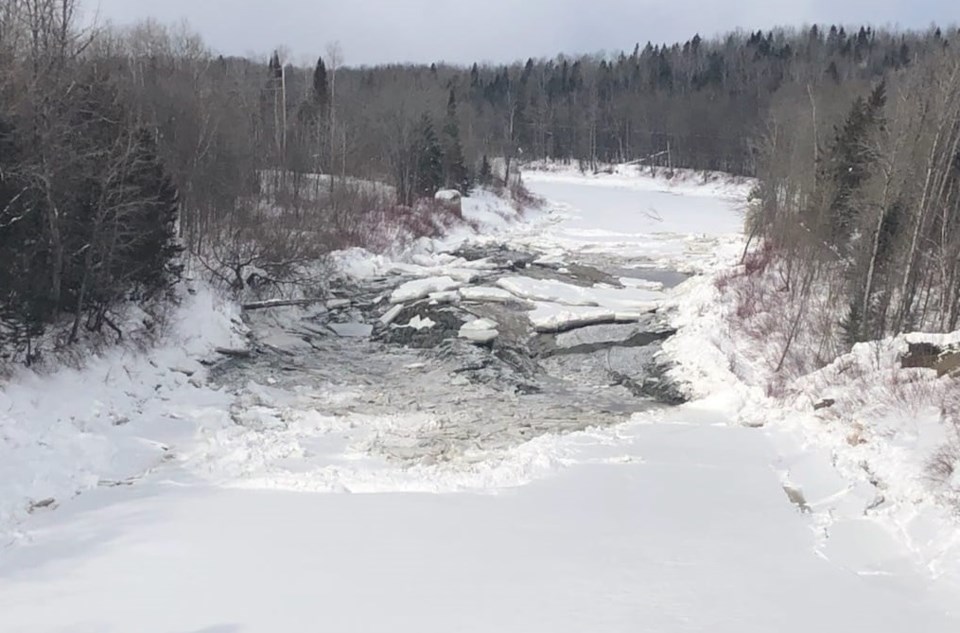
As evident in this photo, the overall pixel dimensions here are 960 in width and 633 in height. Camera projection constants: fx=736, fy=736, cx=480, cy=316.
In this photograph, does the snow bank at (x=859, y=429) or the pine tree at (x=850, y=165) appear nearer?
the snow bank at (x=859, y=429)

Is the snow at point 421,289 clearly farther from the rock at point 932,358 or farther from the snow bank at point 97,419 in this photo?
the rock at point 932,358

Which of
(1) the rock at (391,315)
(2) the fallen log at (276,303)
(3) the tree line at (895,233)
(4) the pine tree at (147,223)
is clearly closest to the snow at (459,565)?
(4) the pine tree at (147,223)

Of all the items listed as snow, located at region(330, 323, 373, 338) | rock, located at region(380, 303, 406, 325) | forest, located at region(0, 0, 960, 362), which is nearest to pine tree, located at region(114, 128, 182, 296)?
forest, located at region(0, 0, 960, 362)

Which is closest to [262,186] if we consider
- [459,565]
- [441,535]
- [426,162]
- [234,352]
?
[234,352]

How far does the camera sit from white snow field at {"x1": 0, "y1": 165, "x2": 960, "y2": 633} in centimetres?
589

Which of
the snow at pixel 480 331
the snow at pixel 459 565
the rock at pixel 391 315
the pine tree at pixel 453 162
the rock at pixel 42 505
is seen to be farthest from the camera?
the pine tree at pixel 453 162

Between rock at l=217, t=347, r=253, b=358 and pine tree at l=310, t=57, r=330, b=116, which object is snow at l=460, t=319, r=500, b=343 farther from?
pine tree at l=310, t=57, r=330, b=116

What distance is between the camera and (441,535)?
7.48 m

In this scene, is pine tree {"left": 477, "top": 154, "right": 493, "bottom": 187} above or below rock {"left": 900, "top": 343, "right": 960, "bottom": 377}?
above

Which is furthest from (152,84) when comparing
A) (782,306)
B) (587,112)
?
A: (587,112)

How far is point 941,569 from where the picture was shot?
658 cm

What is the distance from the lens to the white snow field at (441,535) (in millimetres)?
5891

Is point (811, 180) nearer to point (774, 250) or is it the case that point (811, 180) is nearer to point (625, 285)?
point (774, 250)

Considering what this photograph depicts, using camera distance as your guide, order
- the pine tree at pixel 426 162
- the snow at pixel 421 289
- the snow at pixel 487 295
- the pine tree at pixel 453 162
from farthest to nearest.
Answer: the pine tree at pixel 453 162, the pine tree at pixel 426 162, the snow at pixel 421 289, the snow at pixel 487 295
